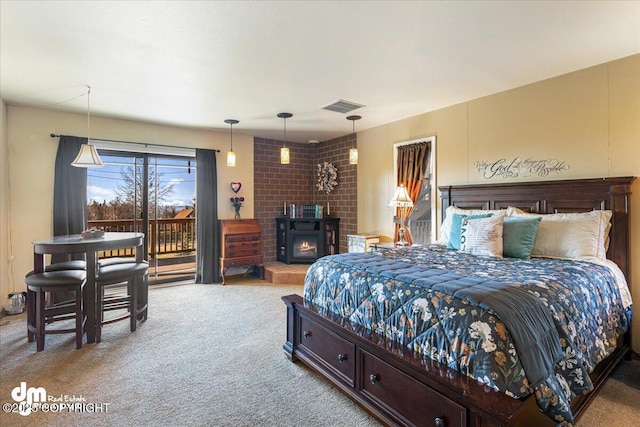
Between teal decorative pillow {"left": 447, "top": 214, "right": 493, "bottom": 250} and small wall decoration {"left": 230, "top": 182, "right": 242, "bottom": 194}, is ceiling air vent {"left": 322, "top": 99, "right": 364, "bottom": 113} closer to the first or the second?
teal decorative pillow {"left": 447, "top": 214, "right": 493, "bottom": 250}

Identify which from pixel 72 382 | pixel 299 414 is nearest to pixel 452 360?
pixel 299 414

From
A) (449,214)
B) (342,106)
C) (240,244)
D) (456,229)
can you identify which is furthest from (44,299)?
(449,214)

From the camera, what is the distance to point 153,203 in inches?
198

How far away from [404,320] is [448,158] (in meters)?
2.82

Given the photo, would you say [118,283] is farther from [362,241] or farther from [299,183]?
[299,183]

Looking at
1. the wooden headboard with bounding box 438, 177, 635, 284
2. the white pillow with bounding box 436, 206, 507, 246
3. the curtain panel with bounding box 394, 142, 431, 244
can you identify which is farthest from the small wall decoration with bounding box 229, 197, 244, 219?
the wooden headboard with bounding box 438, 177, 635, 284

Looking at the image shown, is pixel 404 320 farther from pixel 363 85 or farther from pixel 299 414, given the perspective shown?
pixel 363 85

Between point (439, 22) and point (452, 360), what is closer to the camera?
point (452, 360)

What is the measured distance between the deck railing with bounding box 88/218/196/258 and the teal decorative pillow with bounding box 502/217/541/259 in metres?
4.86

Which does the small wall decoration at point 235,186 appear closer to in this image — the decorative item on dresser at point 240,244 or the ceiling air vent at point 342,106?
the decorative item on dresser at point 240,244

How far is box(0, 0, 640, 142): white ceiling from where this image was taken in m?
2.03

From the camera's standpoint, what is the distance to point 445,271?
2152 millimetres

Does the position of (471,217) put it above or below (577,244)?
above

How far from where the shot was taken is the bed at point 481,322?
1.44m
